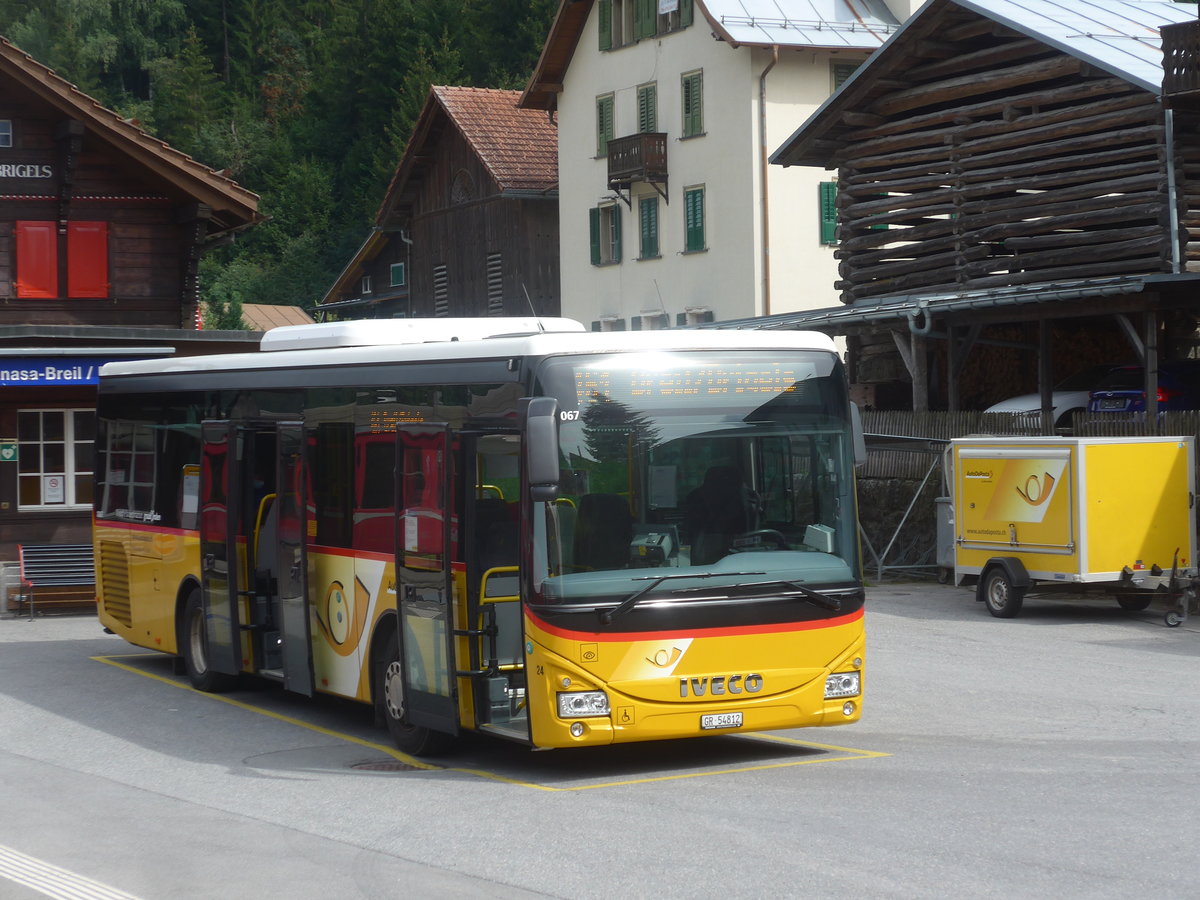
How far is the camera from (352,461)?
1244 cm

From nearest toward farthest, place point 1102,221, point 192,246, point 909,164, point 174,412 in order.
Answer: point 174,412 < point 1102,221 < point 192,246 < point 909,164

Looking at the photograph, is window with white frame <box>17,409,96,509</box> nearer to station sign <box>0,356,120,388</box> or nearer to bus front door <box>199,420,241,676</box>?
station sign <box>0,356,120,388</box>

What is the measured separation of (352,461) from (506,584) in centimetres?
223

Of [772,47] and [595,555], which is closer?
[595,555]

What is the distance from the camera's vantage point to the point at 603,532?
33.4 feet

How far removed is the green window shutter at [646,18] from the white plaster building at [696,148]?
0.04 m

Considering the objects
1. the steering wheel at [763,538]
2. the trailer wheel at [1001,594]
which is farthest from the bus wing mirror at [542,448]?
the trailer wheel at [1001,594]

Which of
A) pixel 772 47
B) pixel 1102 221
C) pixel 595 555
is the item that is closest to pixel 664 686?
pixel 595 555

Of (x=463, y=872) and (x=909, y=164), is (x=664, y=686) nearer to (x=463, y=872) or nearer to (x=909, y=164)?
(x=463, y=872)

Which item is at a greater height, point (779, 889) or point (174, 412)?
point (174, 412)

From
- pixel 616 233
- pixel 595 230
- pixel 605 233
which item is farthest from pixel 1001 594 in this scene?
pixel 595 230

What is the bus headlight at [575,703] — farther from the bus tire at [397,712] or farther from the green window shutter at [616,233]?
the green window shutter at [616,233]

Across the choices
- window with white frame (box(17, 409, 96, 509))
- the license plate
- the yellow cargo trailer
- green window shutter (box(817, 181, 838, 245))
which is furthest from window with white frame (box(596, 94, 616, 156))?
the license plate

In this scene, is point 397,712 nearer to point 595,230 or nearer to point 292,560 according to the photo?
point 292,560
